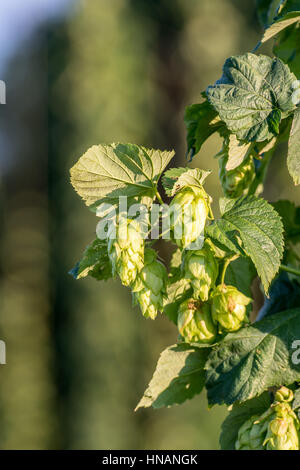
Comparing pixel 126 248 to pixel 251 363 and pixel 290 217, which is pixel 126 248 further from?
pixel 290 217

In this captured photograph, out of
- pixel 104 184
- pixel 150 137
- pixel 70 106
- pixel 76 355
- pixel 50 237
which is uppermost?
pixel 70 106

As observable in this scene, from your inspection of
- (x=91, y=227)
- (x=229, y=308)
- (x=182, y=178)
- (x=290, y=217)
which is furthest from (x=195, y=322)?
(x=91, y=227)

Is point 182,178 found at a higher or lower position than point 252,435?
higher

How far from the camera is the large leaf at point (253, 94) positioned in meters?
0.45

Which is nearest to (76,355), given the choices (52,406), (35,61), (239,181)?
(52,406)

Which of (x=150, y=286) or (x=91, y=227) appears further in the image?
(x=91, y=227)

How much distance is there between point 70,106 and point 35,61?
3.41 ft

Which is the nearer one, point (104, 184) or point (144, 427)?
point (104, 184)

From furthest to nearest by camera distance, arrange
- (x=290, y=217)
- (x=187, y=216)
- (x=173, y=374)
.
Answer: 1. (x=290, y=217)
2. (x=173, y=374)
3. (x=187, y=216)

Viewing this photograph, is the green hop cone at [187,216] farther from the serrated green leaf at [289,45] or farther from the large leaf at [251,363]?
the serrated green leaf at [289,45]

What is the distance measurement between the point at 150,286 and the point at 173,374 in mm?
118

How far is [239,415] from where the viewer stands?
0.51 metres

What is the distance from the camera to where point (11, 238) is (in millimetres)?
4547
